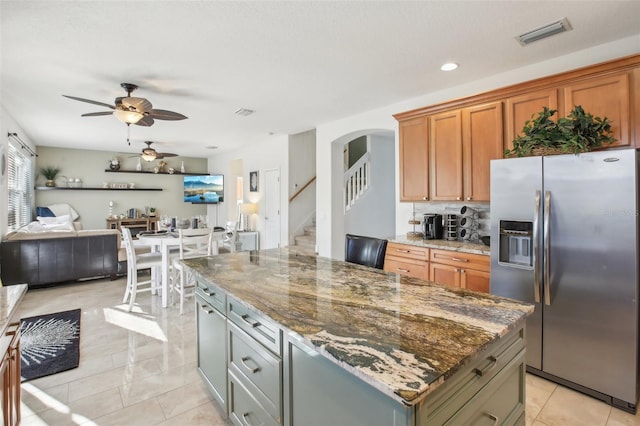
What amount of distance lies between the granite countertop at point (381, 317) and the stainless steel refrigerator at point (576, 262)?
4.01ft

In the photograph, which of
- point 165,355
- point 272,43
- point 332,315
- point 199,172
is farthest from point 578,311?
point 199,172

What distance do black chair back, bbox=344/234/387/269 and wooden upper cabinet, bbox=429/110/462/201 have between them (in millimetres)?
1412

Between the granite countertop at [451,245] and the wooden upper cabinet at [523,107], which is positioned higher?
the wooden upper cabinet at [523,107]

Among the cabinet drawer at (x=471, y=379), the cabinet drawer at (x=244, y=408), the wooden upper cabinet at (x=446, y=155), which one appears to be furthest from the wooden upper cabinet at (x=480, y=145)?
the cabinet drawer at (x=244, y=408)

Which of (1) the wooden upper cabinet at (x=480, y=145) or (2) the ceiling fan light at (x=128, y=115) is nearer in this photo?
(1) the wooden upper cabinet at (x=480, y=145)

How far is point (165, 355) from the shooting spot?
2.90 meters

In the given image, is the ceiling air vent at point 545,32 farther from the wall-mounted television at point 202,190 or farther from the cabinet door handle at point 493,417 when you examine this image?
the wall-mounted television at point 202,190

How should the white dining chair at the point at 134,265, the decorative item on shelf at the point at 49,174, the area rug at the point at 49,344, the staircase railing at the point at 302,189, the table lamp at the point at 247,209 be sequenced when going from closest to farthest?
1. the area rug at the point at 49,344
2. the white dining chair at the point at 134,265
3. the staircase railing at the point at 302,189
4. the table lamp at the point at 247,209
5. the decorative item on shelf at the point at 49,174

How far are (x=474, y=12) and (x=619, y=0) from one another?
2.97 ft

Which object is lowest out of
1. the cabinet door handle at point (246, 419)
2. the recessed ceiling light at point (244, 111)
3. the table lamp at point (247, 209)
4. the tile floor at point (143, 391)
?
the tile floor at point (143, 391)

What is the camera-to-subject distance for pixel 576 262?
228 cm

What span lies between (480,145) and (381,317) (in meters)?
2.58

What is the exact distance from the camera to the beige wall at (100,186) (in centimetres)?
789

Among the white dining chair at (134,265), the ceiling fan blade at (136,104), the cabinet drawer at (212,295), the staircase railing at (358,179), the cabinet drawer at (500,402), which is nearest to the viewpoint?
the cabinet drawer at (500,402)
